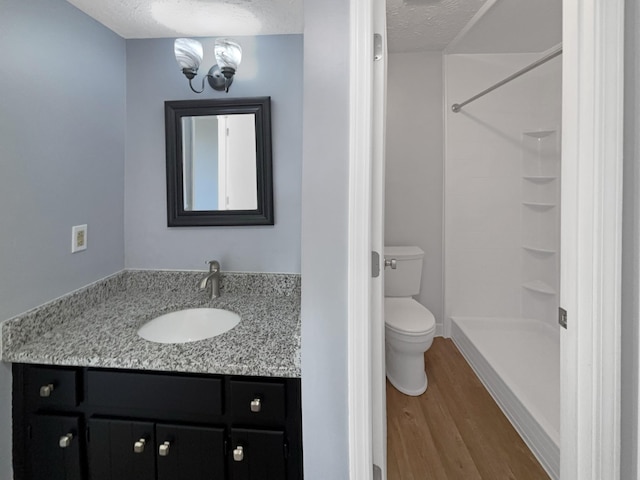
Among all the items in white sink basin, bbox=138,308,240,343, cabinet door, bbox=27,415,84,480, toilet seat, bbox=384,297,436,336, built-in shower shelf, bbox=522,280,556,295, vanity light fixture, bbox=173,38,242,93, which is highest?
vanity light fixture, bbox=173,38,242,93

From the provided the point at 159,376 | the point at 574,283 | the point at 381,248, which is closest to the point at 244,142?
the point at 381,248

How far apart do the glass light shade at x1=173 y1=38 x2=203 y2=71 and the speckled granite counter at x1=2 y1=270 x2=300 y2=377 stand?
3.35ft

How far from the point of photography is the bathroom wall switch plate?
1.40 meters

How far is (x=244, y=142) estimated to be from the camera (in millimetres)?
1633

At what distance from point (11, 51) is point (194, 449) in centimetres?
152

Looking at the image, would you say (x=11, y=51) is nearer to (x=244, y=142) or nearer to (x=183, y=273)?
(x=244, y=142)

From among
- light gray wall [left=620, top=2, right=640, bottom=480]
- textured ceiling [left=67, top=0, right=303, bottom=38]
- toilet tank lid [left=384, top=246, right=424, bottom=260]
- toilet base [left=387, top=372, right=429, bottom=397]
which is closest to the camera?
light gray wall [left=620, top=2, right=640, bottom=480]

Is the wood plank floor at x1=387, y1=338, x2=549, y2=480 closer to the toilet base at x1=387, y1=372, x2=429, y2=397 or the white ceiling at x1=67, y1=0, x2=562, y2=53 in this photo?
the toilet base at x1=387, y1=372, x2=429, y2=397

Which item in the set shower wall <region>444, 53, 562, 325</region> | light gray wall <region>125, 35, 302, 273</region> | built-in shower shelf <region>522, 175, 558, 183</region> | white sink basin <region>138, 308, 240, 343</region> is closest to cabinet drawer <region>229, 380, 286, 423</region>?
white sink basin <region>138, 308, 240, 343</region>

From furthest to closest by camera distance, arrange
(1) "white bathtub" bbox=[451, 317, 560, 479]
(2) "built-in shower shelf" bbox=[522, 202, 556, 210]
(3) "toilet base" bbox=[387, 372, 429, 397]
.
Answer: (2) "built-in shower shelf" bbox=[522, 202, 556, 210], (3) "toilet base" bbox=[387, 372, 429, 397], (1) "white bathtub" bbox=[451, 317, 560, 479]

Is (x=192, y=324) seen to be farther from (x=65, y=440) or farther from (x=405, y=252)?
(x=405, y=252)

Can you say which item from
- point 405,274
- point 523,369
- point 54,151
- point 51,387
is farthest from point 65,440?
point 523,369

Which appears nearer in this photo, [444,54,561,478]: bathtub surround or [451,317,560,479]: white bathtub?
[451,317,560,479]: white bathtub

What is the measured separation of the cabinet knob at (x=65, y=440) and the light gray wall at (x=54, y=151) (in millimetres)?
216
